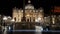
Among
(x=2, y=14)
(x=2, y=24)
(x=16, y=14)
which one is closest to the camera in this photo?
(x=2, y=24)

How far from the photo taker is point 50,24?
1091 cm

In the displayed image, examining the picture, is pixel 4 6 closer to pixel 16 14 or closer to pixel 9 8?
pixel 9 8

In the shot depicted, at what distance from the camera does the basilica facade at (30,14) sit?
11.9 metres

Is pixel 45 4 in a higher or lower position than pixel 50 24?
higher

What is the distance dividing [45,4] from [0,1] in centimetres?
303

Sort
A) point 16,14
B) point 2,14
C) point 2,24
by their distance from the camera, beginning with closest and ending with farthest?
point 2,24, point 2,14, point 16,14

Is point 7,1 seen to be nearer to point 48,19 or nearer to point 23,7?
point 23,7

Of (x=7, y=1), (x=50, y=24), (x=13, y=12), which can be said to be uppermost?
(x=7, y=1)

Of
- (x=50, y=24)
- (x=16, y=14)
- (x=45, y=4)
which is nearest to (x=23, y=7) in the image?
(x=16, y=14)

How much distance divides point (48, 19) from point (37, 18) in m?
0.85

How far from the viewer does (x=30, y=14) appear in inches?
502

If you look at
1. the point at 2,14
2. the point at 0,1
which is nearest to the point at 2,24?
the point at 2,14

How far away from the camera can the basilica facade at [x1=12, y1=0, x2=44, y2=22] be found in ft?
38.9

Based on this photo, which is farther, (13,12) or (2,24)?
(13,12)
